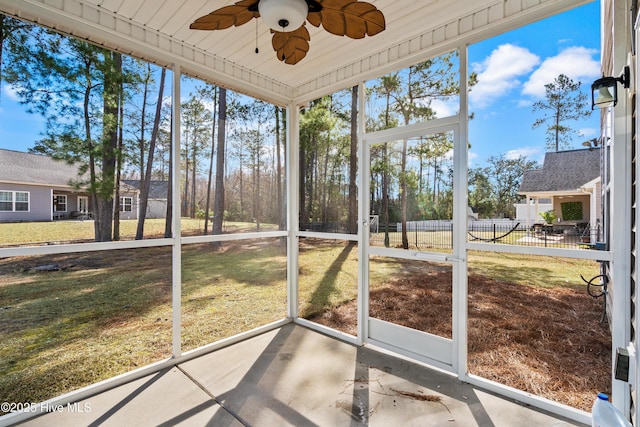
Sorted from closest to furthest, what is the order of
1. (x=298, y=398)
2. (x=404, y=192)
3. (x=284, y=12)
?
(x=284, y=12), (x=298, y=398), (x=404, y=192)

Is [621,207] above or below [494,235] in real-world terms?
above

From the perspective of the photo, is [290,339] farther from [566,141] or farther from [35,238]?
[566,141]

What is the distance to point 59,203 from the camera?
2.27m

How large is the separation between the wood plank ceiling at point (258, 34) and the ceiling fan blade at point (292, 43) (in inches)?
23.0

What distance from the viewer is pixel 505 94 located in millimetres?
2309

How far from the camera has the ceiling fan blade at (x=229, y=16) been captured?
1620mm

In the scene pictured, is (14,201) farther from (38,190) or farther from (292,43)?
(292,43)

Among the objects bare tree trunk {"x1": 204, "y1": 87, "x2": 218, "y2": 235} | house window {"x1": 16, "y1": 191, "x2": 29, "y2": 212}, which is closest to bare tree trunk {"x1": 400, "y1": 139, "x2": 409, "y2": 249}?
bare tree trunk {"x1": 204, "y1": 87, "x2": 218, "y2": 235}

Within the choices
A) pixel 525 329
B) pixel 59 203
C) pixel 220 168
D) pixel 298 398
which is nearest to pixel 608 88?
pixel 525 329

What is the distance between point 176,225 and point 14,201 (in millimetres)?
1087

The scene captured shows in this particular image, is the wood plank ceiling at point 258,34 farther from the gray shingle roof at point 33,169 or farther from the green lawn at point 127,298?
the green lawn at point 127,298

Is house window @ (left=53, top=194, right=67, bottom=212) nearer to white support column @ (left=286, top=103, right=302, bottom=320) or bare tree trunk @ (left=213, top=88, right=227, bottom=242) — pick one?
bare tree trunk @ (left=213, top=88, right=227, bottom=242)

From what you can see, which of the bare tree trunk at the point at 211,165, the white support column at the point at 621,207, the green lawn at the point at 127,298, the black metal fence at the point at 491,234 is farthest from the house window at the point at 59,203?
the white support column at the point at 621,207

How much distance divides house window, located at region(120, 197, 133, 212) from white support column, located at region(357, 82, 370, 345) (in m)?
2.11
